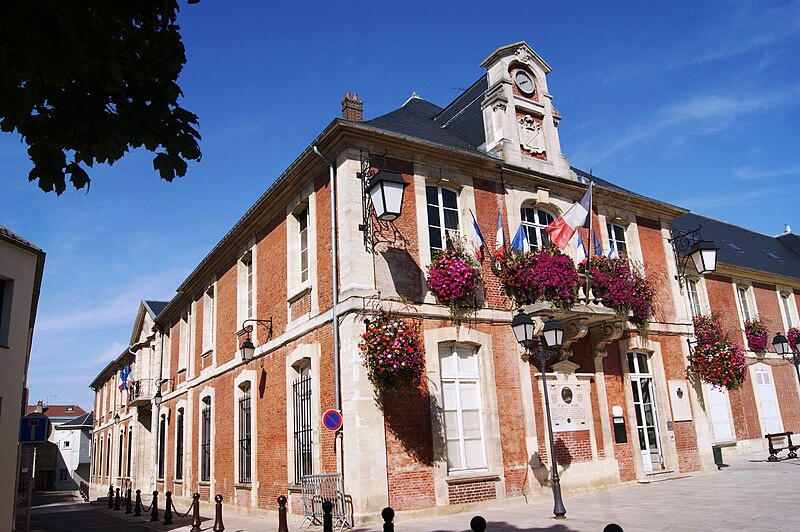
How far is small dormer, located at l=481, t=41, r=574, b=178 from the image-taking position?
14023 millimetres

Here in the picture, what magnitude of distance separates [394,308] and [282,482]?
4.57 m

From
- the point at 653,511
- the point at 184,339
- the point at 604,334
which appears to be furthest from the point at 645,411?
the point at 184,339

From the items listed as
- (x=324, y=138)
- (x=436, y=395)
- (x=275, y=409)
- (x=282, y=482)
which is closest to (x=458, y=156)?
(x=324, y=138)

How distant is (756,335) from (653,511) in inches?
588

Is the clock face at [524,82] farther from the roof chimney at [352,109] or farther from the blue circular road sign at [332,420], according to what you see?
the blue circular road sign at [332,420]

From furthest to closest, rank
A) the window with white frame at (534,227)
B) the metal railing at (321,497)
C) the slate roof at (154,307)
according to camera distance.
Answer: the slate roof at (154,307) → the window with white frame at (534,227) → the metal railing at (321,497)

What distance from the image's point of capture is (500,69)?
47.0 ft

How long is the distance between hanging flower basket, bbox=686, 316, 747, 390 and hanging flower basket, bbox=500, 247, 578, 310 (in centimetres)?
502

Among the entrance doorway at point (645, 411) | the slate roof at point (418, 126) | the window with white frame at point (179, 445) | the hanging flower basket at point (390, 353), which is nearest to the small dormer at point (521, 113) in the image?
the slate roof at point (418, 126)

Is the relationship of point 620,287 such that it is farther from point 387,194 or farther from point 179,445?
point 179,445

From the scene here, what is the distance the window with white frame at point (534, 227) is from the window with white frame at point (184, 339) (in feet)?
41.0

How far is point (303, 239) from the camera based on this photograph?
1338 cm

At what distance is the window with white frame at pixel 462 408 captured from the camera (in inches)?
439

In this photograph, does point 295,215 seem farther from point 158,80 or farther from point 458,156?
point 158,80
